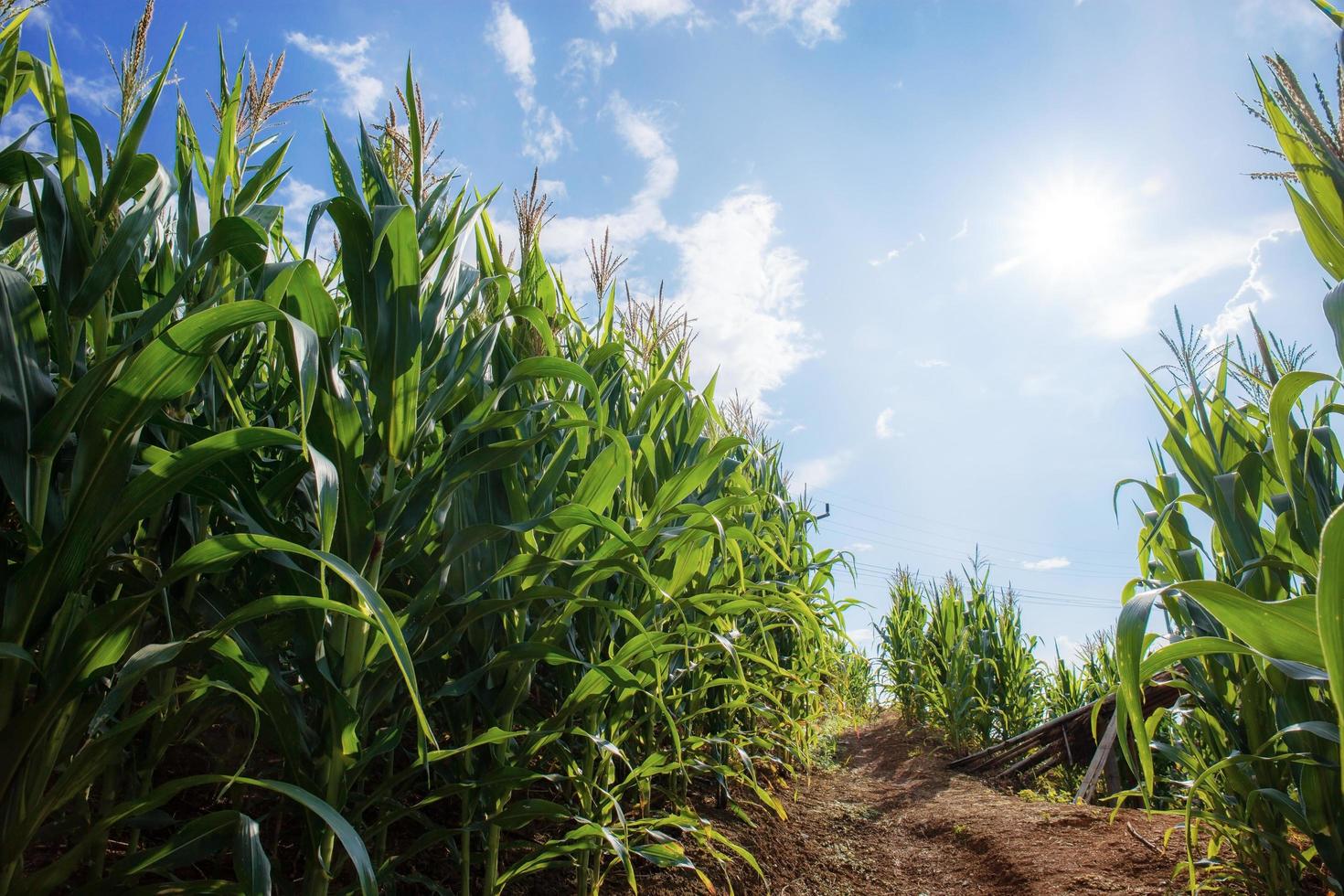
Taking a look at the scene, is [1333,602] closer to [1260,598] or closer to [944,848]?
[1260,598]

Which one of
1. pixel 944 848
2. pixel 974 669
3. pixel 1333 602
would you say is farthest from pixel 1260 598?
pixel 974 669

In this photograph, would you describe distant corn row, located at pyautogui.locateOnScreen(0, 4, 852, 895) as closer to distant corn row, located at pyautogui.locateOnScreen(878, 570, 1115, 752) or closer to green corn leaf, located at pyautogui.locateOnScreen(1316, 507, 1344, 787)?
green corn leaf, located at pyautogui.locateOnScreen(1316, 507, 1344, 787)

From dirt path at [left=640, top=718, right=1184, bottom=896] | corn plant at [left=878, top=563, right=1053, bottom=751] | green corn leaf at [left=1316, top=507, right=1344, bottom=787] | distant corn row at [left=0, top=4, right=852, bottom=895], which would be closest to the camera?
green corn leaf at [left=1316, top=507, right=1344, bottom=787]

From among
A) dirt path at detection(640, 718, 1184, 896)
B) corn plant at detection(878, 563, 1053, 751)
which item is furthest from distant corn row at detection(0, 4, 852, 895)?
corn plant at detection(878, 563, 1053, 751)

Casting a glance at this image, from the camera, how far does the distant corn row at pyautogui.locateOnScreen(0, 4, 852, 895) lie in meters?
0.68

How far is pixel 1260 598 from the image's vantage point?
1496 millimetres

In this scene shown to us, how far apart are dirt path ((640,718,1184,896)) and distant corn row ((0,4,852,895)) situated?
0.72m

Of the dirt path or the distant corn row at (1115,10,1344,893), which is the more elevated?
the distant corn row at (1115,10,1344,893)

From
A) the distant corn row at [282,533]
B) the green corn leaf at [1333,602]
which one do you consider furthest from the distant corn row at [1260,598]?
the distant corn row at [282,533]

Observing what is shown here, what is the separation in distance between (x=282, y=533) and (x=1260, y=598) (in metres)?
1.91

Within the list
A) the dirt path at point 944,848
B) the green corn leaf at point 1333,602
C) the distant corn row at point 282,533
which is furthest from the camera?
the dirt path at point 944,848

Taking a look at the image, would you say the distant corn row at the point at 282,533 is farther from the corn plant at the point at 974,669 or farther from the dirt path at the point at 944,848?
the corn plant at the point at 974,669

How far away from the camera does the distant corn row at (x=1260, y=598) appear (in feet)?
2.75

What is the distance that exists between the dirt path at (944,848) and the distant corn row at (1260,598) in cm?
26
